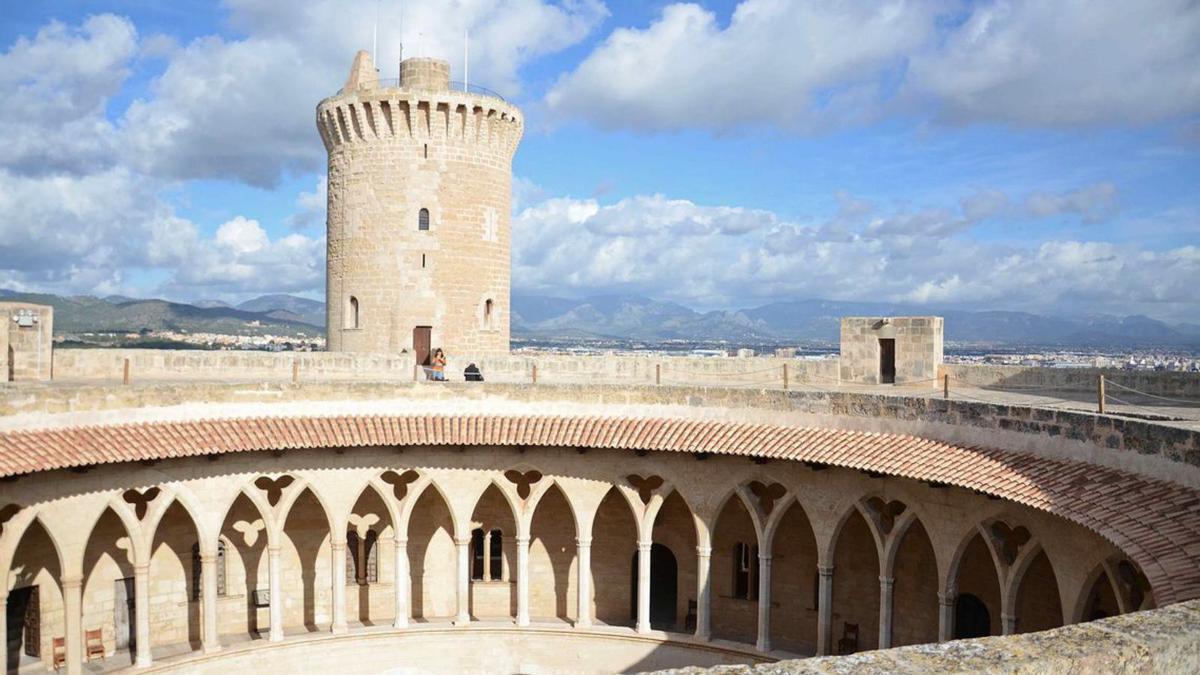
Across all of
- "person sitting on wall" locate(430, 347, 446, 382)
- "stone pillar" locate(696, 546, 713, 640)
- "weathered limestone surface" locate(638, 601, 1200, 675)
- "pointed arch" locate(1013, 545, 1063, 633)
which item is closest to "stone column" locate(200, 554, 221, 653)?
"person sitting on wall" locate(430, 347, 446, 382)

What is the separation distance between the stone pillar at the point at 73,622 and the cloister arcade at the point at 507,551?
5 centimetres

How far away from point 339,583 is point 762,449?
1140 centimetres

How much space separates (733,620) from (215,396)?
15133 millimetres

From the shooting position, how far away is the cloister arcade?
21.3 meters

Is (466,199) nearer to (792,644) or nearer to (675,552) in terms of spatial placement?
(675,552)

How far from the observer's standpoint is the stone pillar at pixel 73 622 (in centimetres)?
2075

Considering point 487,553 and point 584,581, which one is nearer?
point 584,581

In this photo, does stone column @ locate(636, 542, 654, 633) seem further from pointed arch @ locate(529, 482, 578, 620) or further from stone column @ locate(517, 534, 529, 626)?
pointed arch @ locate(529, 482, 578, 620)

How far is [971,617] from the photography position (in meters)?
24.0

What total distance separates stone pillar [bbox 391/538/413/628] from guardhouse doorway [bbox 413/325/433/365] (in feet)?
33.3

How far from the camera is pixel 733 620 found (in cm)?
2750

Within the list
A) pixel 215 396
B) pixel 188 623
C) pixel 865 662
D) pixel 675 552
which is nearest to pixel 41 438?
pixel 215 396

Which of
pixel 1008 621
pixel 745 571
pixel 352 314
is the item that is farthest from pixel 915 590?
pixel 352 314

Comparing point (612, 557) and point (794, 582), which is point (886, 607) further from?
point (612, 557)
